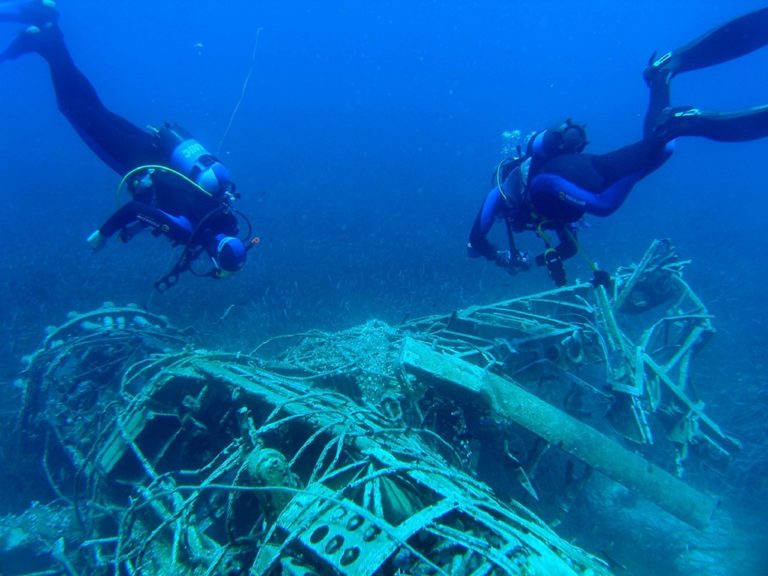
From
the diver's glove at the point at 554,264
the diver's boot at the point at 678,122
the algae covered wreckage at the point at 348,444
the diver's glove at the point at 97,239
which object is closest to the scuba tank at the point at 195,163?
the diver's glove at the point at 97,239

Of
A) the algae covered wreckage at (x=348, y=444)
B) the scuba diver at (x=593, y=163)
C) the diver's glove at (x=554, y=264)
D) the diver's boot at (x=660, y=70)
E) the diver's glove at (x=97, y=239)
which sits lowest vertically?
the algae covered wreckage at (x=348, y=444)

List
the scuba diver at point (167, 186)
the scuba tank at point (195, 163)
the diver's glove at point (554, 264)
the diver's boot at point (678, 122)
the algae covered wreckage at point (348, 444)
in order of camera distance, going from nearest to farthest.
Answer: the algae covered wreckage at point (348, 444) < the diver's boot at point (678, 122) < the diver's glove at point (554, 264) < the scuba diver at point (167, 186) < the scuba tank at point (195, 163)

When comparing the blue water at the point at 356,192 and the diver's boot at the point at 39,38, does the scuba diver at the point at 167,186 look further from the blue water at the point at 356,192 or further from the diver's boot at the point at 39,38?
the blue water at the point at 356,192

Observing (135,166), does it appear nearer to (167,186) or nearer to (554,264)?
(167,186)

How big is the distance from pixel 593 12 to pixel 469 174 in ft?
523

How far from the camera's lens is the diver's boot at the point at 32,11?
28.4 ft

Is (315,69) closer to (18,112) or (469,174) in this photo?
(18,112)

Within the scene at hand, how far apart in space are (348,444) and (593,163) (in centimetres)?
448

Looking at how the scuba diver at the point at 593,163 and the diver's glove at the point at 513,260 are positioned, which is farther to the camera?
the diver's glove at the point at 513,260

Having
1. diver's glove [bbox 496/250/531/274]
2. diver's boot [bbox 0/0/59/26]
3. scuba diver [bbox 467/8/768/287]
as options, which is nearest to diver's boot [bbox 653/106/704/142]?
scuba diver [bbox 467/8/768/287]

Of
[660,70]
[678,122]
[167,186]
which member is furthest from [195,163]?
[660,70]

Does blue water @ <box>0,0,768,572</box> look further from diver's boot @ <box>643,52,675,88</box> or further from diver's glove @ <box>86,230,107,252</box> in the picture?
diver's boot @ <box>643,52,675,88</box>

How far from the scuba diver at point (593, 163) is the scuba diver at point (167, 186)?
351cm

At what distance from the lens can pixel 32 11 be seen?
28.5 ft
